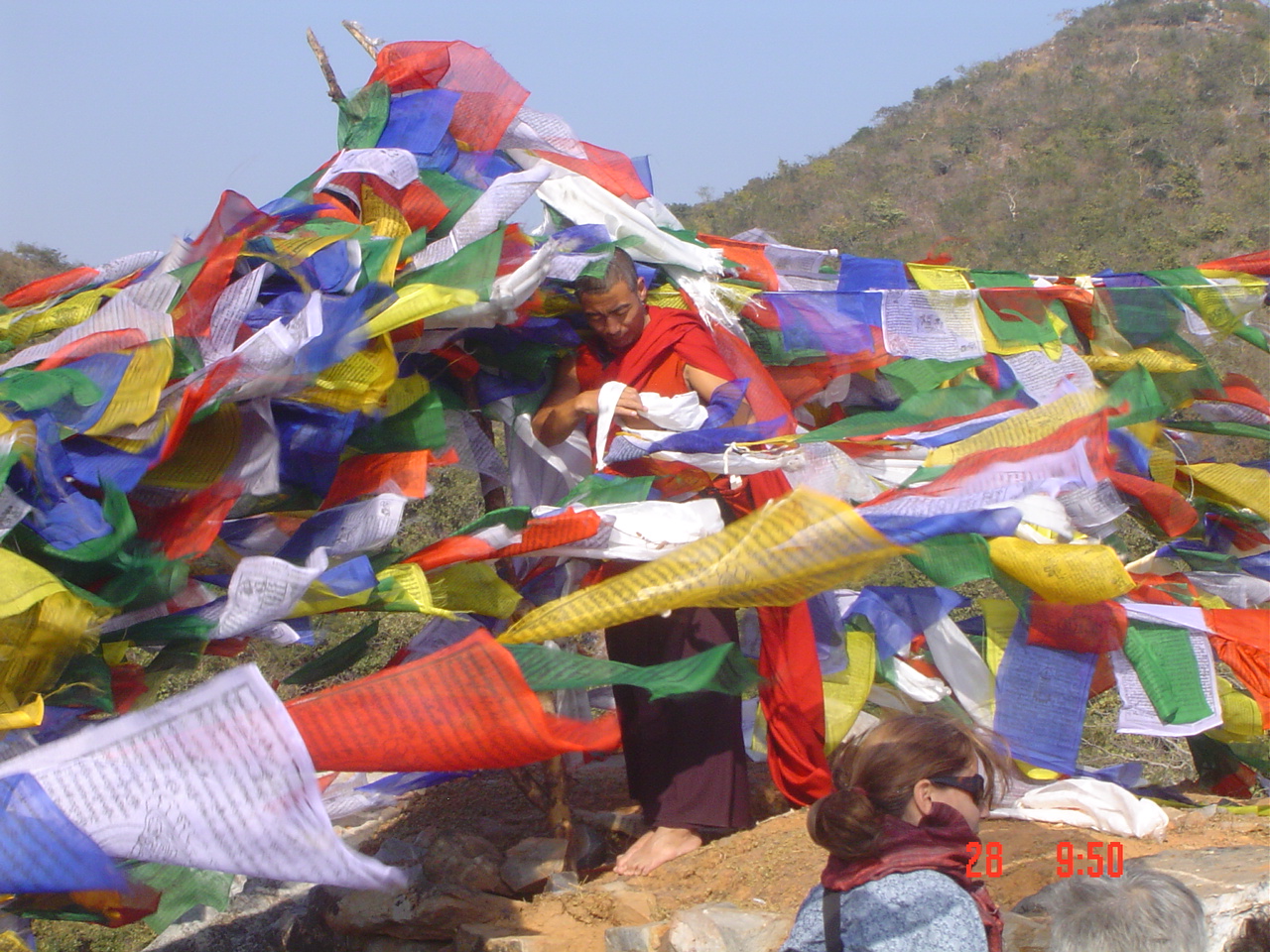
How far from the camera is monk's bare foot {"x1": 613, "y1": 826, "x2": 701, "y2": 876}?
2895mm

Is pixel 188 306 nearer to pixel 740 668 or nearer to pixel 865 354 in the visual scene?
pixel 740 668

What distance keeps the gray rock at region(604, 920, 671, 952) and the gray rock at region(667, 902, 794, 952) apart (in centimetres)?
4

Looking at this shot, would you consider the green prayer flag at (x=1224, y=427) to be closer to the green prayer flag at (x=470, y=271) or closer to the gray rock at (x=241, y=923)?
the green prayer flag at (x=470, y=271)

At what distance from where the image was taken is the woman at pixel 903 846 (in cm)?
149

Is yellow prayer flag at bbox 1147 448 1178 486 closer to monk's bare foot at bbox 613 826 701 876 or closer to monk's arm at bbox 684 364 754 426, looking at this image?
monk's arm at bbox 684 364 754 426

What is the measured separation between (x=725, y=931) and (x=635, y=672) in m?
0.64

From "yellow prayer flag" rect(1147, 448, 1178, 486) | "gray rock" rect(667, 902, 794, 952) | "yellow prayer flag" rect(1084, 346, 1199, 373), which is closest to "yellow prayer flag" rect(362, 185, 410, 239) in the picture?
"gray rock" rect(667, 902, 794, 952)

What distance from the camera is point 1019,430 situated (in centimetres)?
264

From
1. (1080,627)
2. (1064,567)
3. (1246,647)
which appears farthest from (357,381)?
(1246,647)

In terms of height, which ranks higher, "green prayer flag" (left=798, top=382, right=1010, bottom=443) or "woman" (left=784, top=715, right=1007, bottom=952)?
"green prayer flag" (left=798, top=382, right=1010, bottom=443)

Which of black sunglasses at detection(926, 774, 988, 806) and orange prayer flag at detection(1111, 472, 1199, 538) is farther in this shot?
orange prayer flag at detection(1111, 472, 1199, 538)

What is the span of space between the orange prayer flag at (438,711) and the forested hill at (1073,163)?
46.6ft
